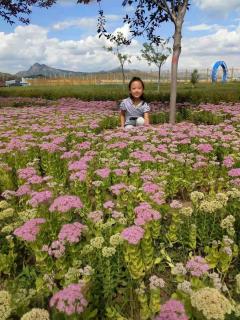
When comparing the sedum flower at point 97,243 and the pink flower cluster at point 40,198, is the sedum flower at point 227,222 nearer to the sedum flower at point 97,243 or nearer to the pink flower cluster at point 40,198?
the sedum flower at point 97,243

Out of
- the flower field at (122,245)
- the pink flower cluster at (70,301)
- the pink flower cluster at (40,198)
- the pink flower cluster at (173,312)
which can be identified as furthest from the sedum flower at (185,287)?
the pink flower cluster at (40,198)

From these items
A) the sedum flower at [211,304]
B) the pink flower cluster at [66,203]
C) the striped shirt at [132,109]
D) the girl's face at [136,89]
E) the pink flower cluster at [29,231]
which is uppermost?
the girl's face at [136,89]

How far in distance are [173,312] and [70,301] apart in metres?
0.73

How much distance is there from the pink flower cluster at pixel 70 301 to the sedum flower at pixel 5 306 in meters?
0.32

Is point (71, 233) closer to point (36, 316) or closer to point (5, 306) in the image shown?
point (5, 306)

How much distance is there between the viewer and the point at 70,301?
2.82m

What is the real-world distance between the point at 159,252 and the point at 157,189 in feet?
2.90

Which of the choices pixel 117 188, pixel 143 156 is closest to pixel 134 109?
pixel 143 156

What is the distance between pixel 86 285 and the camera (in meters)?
3.44

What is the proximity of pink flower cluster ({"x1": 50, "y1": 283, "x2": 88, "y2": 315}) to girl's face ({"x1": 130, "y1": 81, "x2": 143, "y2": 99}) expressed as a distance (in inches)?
326

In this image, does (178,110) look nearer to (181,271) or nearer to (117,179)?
(117,179)

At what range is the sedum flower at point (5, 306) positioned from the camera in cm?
283

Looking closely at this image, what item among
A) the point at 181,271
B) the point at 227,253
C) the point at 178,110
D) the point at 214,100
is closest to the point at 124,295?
the point at 181,271

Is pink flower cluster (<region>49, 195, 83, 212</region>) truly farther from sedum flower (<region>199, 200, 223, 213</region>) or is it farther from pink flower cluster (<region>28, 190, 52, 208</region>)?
sedum flower (<region>199, 200, 223, 213</region>)
